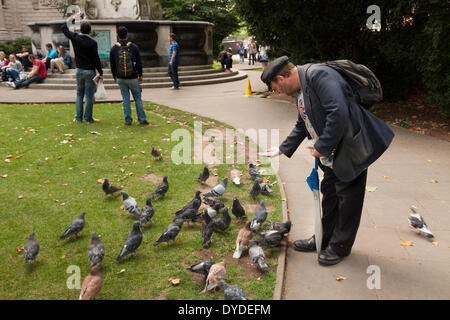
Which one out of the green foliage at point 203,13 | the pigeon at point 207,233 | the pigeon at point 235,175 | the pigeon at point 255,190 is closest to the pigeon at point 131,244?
the pigeon at point 207,233

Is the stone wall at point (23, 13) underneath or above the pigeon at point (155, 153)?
above

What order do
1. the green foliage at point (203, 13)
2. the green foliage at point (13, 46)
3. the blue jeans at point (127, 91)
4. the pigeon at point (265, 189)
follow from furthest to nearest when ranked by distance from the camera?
the green foliage at point (13, 46) < the green foliage at point (203, 13) < the blue jeans at point (127, 91) < the pigeon at point (265, 189)

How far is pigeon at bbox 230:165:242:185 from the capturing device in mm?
6335

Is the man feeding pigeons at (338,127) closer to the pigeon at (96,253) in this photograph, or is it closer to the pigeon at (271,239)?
the pigeon at (271,239)

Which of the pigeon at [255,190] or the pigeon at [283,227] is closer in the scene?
the pigeon at [283,227]

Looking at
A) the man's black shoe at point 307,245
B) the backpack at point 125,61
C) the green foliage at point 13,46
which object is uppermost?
the green foliage at point 13,46

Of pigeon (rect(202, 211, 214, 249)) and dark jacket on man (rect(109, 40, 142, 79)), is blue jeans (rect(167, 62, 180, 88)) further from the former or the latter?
pigeon (rect(202, 211, 214, 249))

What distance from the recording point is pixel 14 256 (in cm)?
432

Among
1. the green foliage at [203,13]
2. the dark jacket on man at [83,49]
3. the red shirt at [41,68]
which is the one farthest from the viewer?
the green foliage at [203,13]

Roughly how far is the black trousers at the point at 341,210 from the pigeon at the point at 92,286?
2.34m

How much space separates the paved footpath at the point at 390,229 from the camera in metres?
3.68

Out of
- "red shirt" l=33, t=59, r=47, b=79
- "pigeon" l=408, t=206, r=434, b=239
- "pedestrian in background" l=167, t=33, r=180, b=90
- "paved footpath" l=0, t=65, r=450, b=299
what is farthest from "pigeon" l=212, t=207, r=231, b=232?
"red shirt" l=33, t=59, r=47, b=79

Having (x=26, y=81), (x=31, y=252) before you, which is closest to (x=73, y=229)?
(x=31, y=252)

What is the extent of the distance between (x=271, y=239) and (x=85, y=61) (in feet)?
24.1
